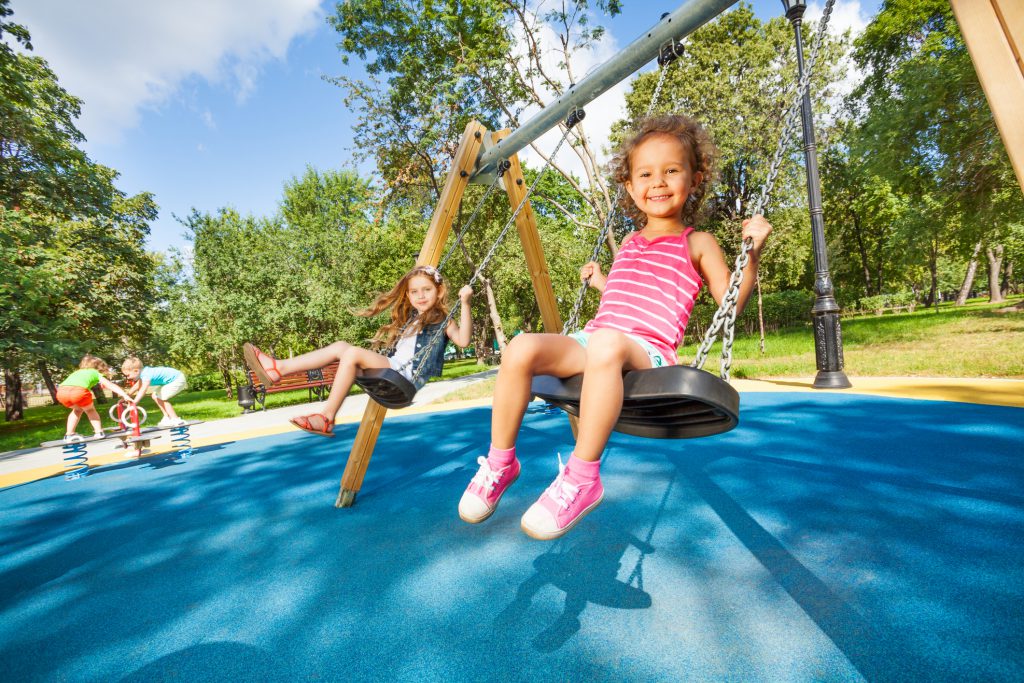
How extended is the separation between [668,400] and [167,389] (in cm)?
821

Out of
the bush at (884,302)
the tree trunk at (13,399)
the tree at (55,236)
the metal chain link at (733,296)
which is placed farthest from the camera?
the bush at (884,302)

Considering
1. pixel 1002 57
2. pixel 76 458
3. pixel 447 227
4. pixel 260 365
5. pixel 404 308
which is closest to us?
pixel 1002 57

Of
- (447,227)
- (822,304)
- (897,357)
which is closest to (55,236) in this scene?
(447,227)

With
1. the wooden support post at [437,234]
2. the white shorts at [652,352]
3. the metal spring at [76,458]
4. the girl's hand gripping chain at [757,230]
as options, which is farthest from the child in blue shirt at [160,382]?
the girl's hand gripping chain at [757,230]

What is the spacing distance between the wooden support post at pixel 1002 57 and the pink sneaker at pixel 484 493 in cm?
163

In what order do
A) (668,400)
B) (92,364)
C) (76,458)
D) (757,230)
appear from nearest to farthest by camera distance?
(668,400)
(757,230)
(76,458)
(92,364)

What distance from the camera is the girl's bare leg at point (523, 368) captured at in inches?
63.2

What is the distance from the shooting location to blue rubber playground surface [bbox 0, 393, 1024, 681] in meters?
1.74

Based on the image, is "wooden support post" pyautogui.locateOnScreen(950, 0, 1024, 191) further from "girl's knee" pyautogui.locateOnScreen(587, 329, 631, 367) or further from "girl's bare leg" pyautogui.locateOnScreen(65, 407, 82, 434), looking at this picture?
"girl's bare leg" pyautogui.locateOnScreen(65, 407, 82, 434)

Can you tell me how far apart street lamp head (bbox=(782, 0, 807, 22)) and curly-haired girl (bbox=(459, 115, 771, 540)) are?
4.68 feet

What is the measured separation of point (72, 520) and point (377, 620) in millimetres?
3777

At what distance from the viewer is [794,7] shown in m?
2.86

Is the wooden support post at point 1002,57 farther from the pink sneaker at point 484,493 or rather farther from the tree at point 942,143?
the tree at point 942,143

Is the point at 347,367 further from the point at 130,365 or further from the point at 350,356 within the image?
the point at 130,365
